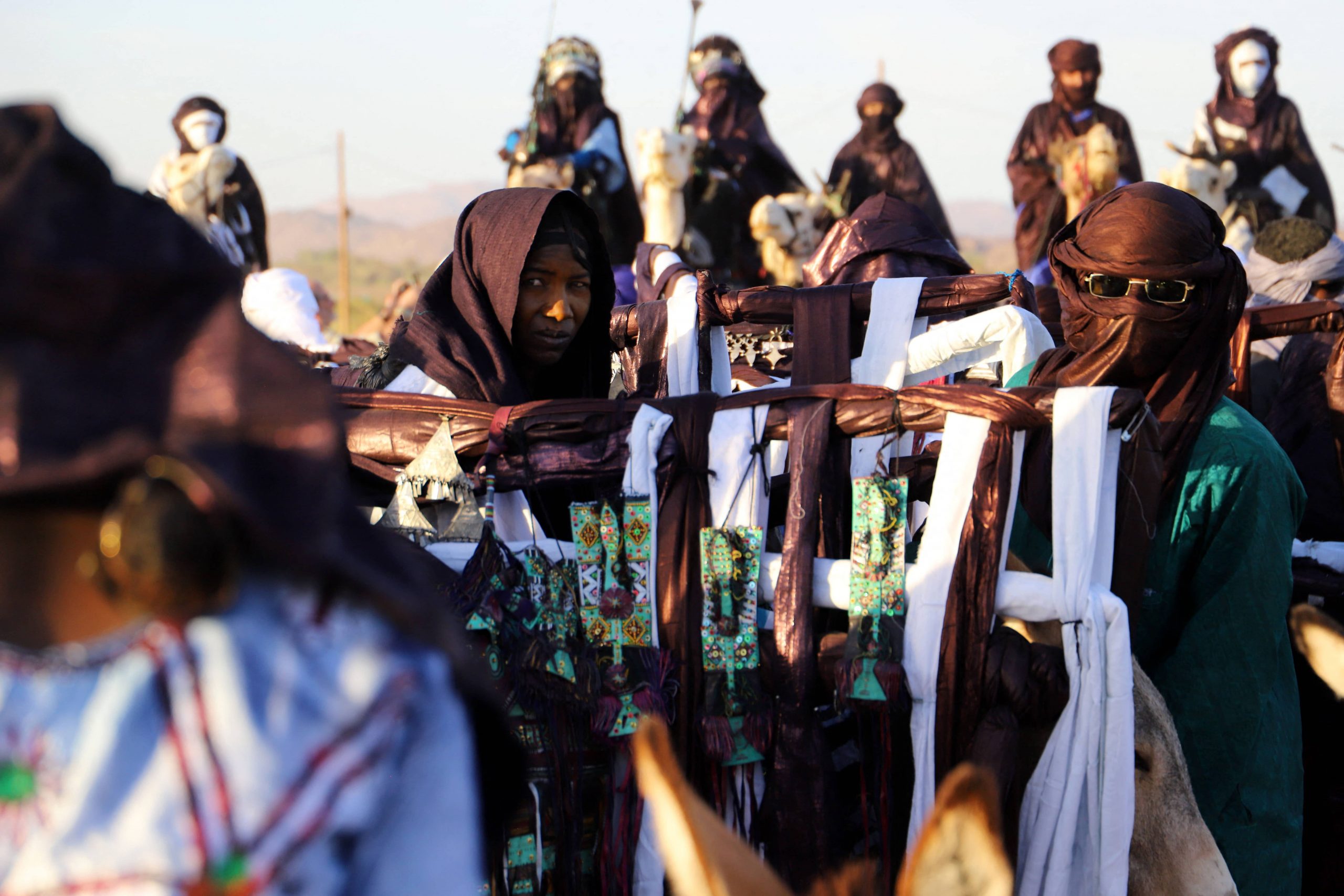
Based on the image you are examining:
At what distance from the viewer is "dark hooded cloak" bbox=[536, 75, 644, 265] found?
9391 mm

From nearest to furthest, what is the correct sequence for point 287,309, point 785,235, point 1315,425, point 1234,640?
point 1234,640 → point 1315,425 → point 287,309 → point 785,235

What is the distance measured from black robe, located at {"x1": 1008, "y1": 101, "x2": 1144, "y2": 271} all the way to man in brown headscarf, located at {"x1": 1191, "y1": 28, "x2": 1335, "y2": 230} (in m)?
0.53

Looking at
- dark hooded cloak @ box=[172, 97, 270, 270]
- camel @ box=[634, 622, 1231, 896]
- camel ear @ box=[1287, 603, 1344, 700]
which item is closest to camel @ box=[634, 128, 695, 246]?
dark hooded cloak @ box=[172, 97, 270, 270]

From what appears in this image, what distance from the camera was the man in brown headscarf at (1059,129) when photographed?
9.32 metres

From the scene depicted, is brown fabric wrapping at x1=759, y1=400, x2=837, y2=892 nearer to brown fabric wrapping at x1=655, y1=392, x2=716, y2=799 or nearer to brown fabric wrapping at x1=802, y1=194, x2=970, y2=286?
brown fabric wrapping at x1=655, y1=392, x2=716, y2=799

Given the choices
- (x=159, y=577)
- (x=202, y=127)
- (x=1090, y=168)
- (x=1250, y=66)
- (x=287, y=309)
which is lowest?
(x=159, y=577)

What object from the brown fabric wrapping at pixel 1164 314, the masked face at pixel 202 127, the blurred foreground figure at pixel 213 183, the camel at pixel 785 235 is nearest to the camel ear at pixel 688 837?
the brown fabric wrapping at pixel 1164 314

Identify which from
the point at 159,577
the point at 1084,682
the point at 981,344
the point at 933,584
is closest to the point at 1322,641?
the point at 1084,682

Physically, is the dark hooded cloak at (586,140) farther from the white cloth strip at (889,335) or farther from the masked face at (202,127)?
the white cloth strip at (889,335)

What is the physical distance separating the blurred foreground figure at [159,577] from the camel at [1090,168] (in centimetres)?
681

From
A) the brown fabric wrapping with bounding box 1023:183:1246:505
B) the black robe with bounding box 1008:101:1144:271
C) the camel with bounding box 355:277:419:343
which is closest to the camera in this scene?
the brown fabric wrapping with bounding box 1023:183:1246:505

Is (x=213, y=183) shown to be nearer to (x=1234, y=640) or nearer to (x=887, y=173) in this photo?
(x=887, y=173)

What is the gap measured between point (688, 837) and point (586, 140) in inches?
367

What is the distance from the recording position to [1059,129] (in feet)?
32.0
